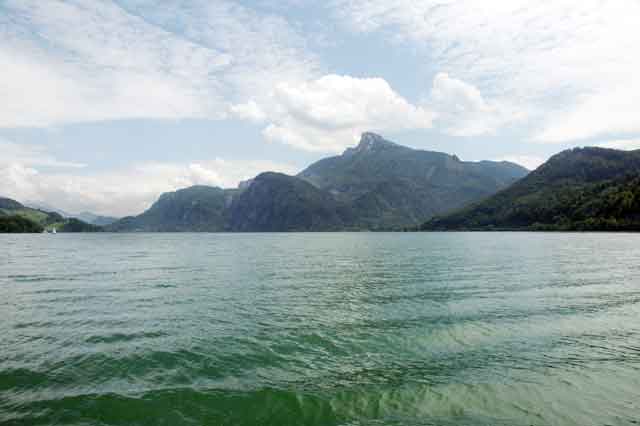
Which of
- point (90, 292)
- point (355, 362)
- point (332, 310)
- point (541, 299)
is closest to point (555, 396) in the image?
point (355, 362)

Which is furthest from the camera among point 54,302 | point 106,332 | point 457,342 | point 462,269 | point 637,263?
point 637,263

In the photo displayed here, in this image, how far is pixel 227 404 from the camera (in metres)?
14.7

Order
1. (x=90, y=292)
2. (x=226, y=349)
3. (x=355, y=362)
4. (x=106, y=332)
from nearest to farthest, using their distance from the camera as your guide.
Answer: (x=355, y=362), (x=226, y=349), (x=106, y=332), (x=90, y=292)

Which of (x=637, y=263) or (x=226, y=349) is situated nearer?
(x=226, y=349)

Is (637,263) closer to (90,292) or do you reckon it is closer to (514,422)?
(514,422)

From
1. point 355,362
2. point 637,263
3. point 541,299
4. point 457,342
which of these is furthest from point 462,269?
point 355,362

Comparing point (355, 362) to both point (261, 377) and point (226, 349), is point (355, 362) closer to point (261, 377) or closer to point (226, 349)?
point (261, 377)

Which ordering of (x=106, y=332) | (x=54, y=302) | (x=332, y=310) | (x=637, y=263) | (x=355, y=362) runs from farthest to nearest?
1. (x=637, y=263)
2. (x=54, y=302)
3. (x=332, y=310)
4. (x=106, y=332)
5. (x=355, y=362)

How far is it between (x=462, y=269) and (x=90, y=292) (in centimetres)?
5151

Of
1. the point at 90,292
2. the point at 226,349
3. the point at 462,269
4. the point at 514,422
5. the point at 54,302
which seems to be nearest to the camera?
the point at 514,422

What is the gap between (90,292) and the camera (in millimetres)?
39938

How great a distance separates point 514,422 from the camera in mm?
13414

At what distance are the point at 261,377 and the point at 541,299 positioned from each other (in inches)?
1171

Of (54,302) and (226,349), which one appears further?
(54,302)
